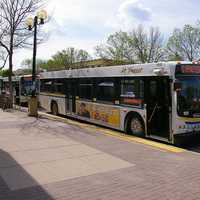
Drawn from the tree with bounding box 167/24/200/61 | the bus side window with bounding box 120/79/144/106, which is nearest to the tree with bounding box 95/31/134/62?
the tree with bounding box 167/24/200/61

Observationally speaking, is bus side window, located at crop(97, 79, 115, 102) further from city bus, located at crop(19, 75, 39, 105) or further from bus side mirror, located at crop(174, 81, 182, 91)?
city bus, located at crop(19, 75, 39, 105)

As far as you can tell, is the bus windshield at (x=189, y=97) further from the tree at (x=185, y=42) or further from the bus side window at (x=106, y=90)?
the tree at (x=185, y=42)

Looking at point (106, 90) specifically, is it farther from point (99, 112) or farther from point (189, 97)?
point (189, 97)

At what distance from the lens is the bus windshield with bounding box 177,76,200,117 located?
10.0 metres

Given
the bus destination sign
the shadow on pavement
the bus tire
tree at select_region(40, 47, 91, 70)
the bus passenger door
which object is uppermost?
tree at select_region(40, 47, 91, 70)

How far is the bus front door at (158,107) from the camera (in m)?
10.3

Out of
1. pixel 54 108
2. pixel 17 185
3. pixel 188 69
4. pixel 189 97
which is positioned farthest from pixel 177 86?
pixel 54 108

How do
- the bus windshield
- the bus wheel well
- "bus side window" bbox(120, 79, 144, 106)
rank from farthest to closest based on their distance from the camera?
the bus wheel well
"bus side window" bbox(120, 79, 144, 106)
the bus windshield

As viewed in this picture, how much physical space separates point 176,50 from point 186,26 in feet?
11.1

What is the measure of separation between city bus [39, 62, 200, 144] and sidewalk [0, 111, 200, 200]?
1314mm

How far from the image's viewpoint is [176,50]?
4456 centimetres

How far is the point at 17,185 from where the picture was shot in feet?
20.1

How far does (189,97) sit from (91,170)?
4.58 meters

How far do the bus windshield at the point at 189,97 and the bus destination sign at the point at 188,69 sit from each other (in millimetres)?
186
